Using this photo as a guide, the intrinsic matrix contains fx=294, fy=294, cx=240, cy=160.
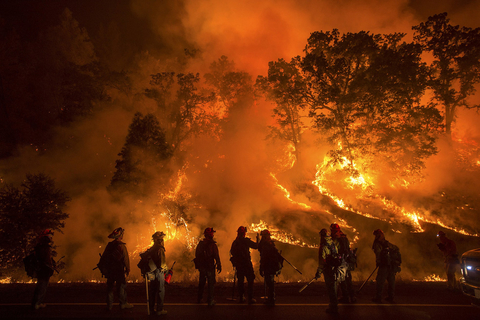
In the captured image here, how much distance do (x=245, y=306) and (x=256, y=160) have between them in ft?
58.9

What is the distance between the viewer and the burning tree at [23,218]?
10.7 m

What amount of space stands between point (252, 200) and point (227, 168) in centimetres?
673

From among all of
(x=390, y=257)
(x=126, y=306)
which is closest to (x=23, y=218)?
(x=126, y=306)

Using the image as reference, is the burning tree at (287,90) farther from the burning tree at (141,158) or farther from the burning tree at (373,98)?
the burning tree at (141,158)

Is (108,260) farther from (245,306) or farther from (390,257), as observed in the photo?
(390,257)

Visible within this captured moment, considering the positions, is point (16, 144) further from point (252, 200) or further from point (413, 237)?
point (413, 237)

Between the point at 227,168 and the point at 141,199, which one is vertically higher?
the point at 227,168

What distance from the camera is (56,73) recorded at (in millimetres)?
30703

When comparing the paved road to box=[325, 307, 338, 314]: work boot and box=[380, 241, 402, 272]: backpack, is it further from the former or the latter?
box=[380, 241, 402, 272]: backpack

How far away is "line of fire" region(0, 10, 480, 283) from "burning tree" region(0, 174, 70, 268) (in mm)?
49

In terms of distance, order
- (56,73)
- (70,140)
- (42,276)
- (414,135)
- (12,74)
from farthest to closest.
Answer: (56,73)
(12,74)
(70,140)
(414,135)
(42,276)

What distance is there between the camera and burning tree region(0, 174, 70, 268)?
10727 millimetres

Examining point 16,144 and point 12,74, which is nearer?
point 16,144

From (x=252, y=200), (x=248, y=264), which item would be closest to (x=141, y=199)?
(x=252, y=200)
